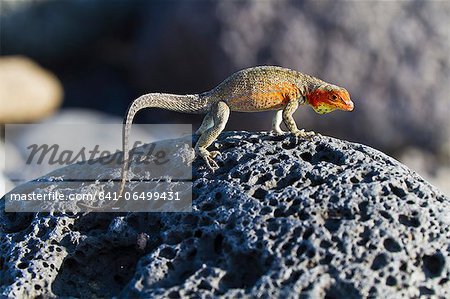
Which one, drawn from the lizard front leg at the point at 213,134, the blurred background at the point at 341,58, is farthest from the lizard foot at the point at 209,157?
the blurred background at the point at 341,58

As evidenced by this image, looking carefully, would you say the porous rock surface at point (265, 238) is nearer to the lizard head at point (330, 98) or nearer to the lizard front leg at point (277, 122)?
the lizard front leg at point (277, 122)

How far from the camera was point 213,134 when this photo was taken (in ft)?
18.0

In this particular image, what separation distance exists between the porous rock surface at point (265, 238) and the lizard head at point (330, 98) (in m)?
0.72

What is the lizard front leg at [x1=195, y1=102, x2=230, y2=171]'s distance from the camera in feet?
16.8

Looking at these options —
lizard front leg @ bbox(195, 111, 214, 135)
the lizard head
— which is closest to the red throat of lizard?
the lizard head

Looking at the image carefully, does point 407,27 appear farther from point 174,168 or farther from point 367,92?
point 174,168

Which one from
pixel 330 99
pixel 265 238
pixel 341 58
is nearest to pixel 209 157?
pixel 265 238

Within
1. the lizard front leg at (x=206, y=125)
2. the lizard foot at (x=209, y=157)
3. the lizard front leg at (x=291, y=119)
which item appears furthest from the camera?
the lizard front leg at (x=206, y=125)

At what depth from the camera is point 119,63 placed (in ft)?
55.6

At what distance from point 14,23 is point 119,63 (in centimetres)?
248

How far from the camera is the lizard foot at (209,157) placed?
5070 mm

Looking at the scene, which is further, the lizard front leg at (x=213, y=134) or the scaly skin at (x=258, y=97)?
the scaly skin at (x=258, y=97)

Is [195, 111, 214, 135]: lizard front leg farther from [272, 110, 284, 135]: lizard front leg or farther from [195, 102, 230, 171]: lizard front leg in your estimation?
[272, 110, 284, 135]: lizard front leg

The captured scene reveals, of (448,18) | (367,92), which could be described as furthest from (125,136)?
(448,18)
